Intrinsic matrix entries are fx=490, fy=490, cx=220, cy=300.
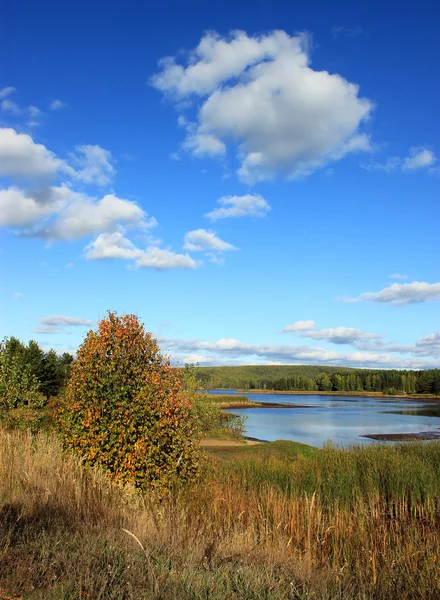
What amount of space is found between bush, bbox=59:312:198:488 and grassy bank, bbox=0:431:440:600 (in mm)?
701

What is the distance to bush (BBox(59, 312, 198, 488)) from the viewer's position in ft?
33.0

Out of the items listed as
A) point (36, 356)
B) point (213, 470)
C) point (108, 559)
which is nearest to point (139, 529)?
point (108, 559)

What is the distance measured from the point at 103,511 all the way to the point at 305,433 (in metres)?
41.3

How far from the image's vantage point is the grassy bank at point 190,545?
4121 mm

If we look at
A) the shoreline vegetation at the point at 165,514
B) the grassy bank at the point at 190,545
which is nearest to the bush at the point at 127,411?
the shoreline vegetation at the point at 165,514

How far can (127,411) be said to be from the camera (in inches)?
404

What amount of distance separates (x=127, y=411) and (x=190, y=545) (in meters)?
5.01

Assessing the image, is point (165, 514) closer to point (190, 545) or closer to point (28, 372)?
point (190, 545)

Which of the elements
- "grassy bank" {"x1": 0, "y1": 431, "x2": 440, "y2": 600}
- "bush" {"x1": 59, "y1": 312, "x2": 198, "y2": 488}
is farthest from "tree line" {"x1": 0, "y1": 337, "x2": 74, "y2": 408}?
"grassy bank" {"x1": 0, "y1": 431, "x2": 440, "y2": 600}

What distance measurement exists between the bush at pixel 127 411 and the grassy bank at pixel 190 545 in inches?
27.6

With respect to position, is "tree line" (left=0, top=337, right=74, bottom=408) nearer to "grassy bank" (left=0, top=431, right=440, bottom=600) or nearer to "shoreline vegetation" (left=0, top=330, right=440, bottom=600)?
"shoreline vegetation" (left=0, top=330, right=440, bottom=600)

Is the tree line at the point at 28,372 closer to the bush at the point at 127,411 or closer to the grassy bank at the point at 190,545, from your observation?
the bush at the point at 127,411

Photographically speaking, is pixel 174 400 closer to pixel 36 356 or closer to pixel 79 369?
pixel 79 369

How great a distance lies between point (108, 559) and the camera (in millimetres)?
4520
